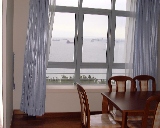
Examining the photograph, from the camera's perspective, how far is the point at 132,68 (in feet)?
12.5

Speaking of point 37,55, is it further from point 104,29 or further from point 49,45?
point 104,29

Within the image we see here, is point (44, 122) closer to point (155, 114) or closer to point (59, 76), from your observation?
point (59, 76)

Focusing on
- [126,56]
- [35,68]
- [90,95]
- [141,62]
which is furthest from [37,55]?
[141,62]

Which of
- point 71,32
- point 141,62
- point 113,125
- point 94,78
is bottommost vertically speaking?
point 113,125

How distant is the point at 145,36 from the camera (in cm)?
380

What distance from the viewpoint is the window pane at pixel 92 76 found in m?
4.02

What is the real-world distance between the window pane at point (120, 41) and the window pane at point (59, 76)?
0.93m

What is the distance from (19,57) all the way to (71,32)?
41.6 inches

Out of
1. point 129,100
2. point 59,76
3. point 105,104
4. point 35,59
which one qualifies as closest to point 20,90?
point 35,59

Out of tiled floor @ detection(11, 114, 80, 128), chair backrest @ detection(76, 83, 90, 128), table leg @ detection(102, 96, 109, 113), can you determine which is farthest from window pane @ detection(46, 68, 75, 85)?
chair backrest @ detection(76, 83, 90, 128)

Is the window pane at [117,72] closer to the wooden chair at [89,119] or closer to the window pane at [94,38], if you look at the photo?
the window pane at [94,38]

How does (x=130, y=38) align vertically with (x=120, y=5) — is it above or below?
below

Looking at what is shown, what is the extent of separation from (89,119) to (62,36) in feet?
6.59

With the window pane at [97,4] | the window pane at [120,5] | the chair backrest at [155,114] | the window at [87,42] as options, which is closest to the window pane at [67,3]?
the window at [87,42]
